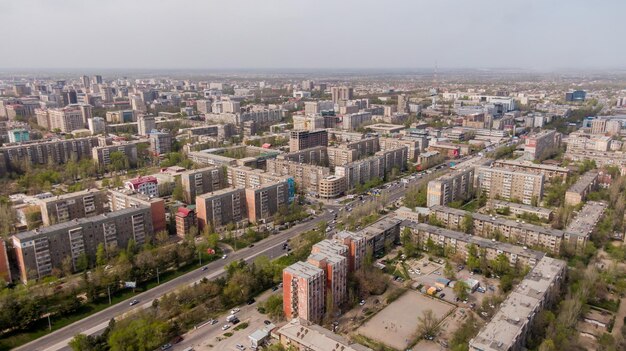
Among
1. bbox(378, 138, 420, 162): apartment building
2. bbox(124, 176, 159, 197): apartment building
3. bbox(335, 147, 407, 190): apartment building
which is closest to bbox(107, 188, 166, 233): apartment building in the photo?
bbox(124, 176, 159, 197): apartment building

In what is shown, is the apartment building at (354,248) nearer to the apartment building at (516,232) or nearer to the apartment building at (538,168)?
the apartment building at (516,232)

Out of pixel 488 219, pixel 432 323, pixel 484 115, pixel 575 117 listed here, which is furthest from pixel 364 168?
pixel 575 117

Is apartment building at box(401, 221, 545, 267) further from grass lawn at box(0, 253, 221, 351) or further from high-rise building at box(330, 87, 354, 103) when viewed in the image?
high-rise building at box(330, 87, 354, 103)

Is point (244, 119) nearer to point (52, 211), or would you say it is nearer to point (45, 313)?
point (52, 211)

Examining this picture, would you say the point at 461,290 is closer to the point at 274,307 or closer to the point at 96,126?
the point at 274,307

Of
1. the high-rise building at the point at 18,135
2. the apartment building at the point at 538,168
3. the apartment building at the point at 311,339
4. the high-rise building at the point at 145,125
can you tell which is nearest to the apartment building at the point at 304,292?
the apartment building at the point at 311,339

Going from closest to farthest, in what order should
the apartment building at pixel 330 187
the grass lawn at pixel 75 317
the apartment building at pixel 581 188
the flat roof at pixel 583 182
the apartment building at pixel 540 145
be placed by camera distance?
the grass lawn at pixel 75 317, the apartment building at pixel 581 188, the flat roof at pixel 583 182, the apartment building at pixel 330 187, the apartment building at pixel 540 145

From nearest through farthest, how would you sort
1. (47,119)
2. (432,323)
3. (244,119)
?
(432,323), (47,119), (244,119)
